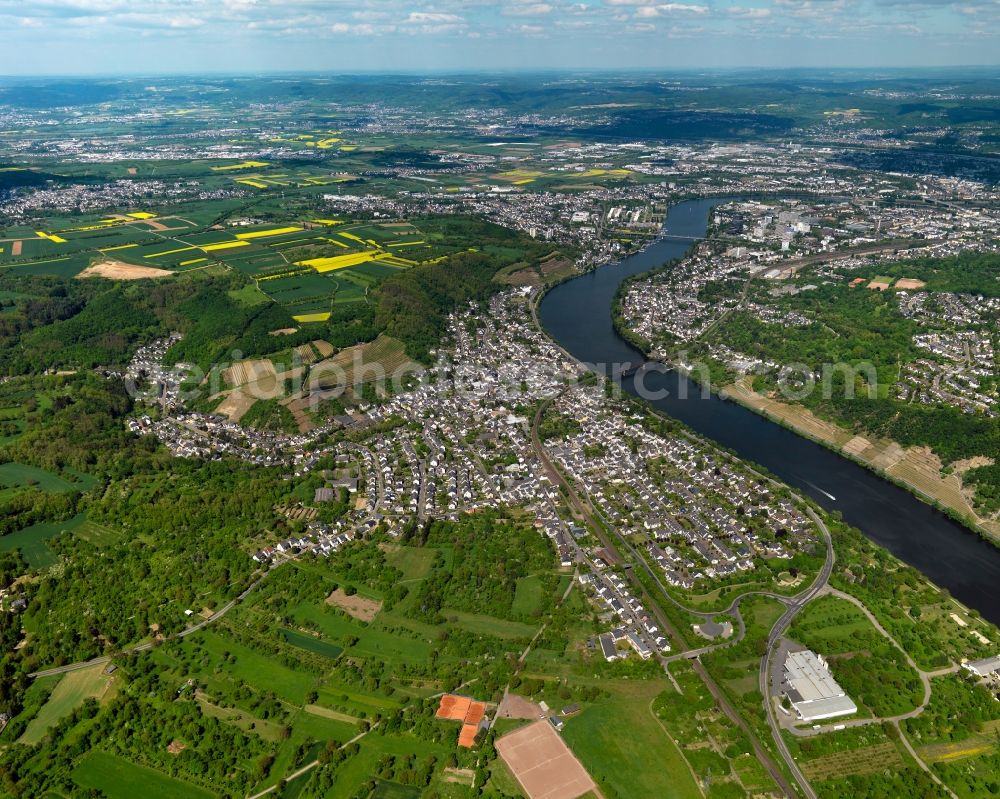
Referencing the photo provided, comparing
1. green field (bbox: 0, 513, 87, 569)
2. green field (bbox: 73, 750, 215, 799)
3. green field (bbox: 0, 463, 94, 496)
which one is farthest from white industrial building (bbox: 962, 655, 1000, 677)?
green field (bbox: 0, 463, 94, 496)

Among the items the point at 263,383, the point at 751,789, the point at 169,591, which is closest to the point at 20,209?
the point at 263,383

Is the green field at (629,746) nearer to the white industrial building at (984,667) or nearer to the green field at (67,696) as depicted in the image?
the white industrial building at (984,667)

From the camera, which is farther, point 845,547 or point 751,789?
point 845,547

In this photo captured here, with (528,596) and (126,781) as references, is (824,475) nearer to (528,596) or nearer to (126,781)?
(528,596)

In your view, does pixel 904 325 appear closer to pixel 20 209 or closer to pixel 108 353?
pixel 108 353

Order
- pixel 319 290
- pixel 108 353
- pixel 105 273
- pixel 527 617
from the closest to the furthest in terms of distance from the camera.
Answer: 1. pixel 527 617
2. pixel 108 353
3. pixel 319 290
4. pixel 105 273

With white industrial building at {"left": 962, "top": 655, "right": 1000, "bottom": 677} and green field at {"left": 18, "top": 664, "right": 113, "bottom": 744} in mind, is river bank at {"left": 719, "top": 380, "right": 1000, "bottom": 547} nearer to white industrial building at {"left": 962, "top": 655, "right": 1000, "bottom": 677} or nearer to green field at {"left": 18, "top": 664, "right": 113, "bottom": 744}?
white industrial building at {"left": 962, "top": 655, "right": 1000, "bottom": 677}

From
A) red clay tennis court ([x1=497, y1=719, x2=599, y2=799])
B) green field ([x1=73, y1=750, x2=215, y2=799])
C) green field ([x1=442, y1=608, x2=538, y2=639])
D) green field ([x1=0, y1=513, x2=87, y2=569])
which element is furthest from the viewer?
green field ([x1=0, y1=513, x2=87, y2=569])

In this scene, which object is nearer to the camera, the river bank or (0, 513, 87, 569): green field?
(0, 513, 87, 569): green field
